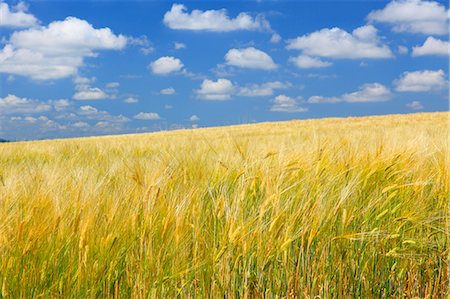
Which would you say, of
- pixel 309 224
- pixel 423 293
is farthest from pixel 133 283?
pixel 423 293

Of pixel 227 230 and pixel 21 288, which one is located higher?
pixel 227 230

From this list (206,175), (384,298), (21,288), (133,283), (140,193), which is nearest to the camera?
(21,288)

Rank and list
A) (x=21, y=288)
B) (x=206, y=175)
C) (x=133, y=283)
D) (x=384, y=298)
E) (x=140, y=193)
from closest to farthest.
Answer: (x=21, y=288) < (x=133, y=283) < (x=384, y=298) < (x=140, y=193) < (x=206, y=175)

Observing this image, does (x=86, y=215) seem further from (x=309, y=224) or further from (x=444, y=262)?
(x=444, y=262)

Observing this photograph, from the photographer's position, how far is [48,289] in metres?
1.56

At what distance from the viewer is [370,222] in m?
1.99

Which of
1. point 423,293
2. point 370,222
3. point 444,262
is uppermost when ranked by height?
point 370,222

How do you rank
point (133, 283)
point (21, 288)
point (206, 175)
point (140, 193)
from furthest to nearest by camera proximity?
point (206, 175) < point (140, 193) < point (133, 283) < point (21, 288)

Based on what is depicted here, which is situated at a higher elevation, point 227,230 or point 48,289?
point 227,230

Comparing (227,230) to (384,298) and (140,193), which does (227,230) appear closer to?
(140,193)

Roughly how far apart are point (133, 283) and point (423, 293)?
121 cm

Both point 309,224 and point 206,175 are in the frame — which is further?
point 206,175

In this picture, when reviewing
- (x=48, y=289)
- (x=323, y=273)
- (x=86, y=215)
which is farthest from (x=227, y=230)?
(x=48, y=289)

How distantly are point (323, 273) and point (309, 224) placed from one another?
207 mm
